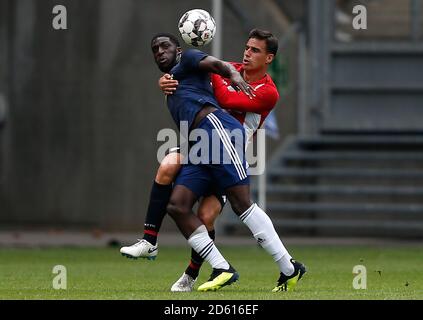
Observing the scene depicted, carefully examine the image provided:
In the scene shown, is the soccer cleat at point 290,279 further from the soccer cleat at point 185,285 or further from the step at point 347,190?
the step at point 347,190

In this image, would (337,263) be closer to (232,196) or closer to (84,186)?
(232,196)

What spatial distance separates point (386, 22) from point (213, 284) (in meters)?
13.5

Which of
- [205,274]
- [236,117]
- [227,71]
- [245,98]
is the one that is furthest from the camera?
[205,274]

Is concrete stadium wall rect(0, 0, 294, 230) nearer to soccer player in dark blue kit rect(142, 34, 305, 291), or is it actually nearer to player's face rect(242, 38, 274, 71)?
player's face rect(242, 38, 274, 71)

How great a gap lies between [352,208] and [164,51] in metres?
12.1

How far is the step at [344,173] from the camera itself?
2441 centimetres

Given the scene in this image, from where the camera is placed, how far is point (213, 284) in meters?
12.3

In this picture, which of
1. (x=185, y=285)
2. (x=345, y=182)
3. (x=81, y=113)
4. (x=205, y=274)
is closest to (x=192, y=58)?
(x=185, y=285)

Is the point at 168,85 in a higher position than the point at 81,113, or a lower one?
higher

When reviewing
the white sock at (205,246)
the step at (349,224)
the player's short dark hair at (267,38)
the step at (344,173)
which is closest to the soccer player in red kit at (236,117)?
the player's short dark hair at (267,38)

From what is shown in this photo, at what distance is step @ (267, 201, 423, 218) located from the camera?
24.1 meters

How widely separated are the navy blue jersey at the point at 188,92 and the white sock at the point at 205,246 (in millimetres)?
905

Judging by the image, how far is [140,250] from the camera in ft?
41.1

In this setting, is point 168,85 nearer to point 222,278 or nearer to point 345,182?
point 222,278
